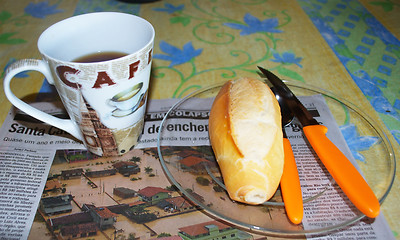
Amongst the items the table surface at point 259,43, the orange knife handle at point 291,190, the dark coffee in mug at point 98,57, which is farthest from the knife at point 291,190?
the dark coffee in mug at point 98,57

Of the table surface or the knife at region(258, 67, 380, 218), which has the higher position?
the knife at region(258, 67, 380, 218)

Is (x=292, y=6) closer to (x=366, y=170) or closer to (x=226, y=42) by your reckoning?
(x=226, y=42)

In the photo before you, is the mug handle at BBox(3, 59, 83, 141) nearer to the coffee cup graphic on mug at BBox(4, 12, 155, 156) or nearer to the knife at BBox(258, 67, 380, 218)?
the coffee cup graphic on mug at BBox(4, 12, 155, 156)

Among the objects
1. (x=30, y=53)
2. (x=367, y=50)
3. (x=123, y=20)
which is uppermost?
(x=123, y=20)

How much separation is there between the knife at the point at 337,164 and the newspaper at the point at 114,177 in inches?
0.9

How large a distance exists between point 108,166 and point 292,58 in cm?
56

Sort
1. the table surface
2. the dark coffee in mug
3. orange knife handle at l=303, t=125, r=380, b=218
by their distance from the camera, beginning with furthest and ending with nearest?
1. the table surface
2. the dark coffee in mug
3. orange knife handle at l=303, t=125, r=380, b=218

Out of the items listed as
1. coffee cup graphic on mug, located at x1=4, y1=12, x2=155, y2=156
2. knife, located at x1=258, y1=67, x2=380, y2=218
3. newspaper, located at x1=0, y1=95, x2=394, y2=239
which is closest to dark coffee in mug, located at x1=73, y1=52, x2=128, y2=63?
coffee cup graphic on mug, located at x1=4, y1=12, x2=155, y2=156

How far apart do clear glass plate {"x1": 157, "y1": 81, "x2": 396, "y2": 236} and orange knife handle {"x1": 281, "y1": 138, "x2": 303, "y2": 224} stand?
1 centimetres

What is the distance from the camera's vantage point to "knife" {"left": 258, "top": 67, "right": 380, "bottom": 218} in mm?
440

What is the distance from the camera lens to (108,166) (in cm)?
58

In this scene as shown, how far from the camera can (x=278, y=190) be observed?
50 centimetres

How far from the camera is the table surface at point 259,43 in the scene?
77 centimetres

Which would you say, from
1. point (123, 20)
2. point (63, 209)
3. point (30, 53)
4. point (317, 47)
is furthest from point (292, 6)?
point (63, 209)
